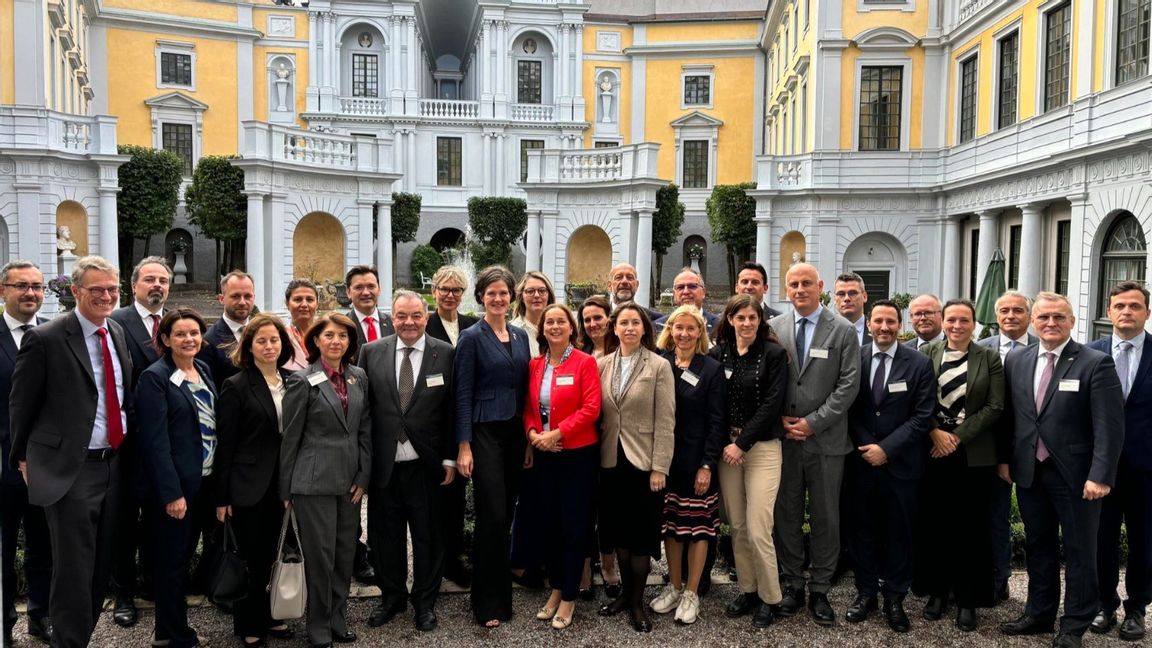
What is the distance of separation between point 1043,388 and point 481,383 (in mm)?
3865

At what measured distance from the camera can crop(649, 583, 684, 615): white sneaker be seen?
559 cm

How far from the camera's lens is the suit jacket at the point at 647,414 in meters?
5.25

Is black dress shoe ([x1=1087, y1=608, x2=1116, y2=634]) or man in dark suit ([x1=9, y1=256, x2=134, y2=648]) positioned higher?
man in dark suit ([x1=9, y1=256, x2=134, y2=648])

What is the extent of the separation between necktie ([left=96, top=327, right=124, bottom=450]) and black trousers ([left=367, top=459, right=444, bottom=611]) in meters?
1.61

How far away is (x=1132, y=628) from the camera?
5.26m

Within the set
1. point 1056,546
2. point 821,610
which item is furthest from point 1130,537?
point 821,610

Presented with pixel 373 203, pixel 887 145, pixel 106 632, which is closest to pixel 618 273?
pixel 106 632

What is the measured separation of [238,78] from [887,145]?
3085 centimetres

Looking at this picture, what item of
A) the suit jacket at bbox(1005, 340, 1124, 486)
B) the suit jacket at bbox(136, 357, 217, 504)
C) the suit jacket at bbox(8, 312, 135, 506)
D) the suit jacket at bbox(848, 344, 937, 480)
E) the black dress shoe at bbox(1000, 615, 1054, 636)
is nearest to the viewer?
the suit jacket at bbox(8, 312, 135, 506)

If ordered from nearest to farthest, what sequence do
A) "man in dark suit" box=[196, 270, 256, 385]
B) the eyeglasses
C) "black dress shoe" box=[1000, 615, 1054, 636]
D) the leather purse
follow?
the leather purse < the eyeglasses < "black dress shoe" box=[1000, 615, 1054, 636] < "man in dark suit" box=[196, 270, 256, 385]

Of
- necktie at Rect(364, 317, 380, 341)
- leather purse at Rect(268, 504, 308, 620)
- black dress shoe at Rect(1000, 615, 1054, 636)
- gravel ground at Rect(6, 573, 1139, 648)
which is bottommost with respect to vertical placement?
gravel ground at Rect(6, 573, 1139, 648)

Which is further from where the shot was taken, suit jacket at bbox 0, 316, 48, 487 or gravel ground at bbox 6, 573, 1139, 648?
gravel ground at bbox 6, 573, 1139, 648

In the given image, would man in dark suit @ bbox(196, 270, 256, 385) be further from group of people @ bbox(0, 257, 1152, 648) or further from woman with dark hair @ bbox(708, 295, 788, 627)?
woman with dark hair @ bbox(708, 295, 788, 627)

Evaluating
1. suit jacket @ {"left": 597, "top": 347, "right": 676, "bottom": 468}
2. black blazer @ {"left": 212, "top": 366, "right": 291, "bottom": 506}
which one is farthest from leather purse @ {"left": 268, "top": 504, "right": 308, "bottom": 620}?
suit jacket @ {"left": 597, "top": 347, "right": 676, "bottom": 468}
